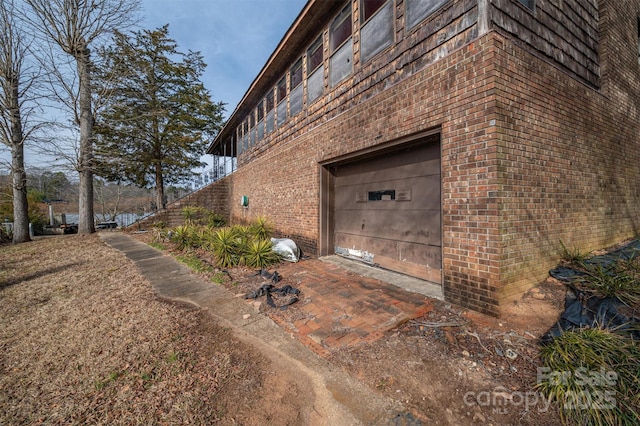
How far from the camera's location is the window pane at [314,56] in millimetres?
6383

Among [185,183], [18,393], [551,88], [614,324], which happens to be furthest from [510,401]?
[185,183]

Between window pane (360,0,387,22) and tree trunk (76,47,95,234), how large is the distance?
12.2m

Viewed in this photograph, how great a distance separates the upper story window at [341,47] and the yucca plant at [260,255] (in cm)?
410

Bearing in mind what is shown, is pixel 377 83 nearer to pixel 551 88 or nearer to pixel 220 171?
pixel 551 88

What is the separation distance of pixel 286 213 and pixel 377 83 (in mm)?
4388

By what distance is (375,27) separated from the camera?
183 inches

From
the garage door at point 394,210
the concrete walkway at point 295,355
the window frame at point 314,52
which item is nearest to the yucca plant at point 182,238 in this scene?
the concrete walkway at point 295,355

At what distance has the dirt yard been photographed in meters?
1.67

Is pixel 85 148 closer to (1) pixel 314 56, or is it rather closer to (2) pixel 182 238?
(2) pixel 182 238

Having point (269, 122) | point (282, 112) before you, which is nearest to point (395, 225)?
point (282, 112)

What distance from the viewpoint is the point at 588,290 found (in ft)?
9.30

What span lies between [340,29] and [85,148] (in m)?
12.0

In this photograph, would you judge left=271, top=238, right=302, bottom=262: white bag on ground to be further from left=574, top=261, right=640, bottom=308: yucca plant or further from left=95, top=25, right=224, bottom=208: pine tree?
left=95, top=25, right=224, bottom=208: pine tree

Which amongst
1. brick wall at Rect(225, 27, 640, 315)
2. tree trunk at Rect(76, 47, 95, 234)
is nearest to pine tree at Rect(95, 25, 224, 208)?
tree trunk at Rect(76, 47, 95, 234)
